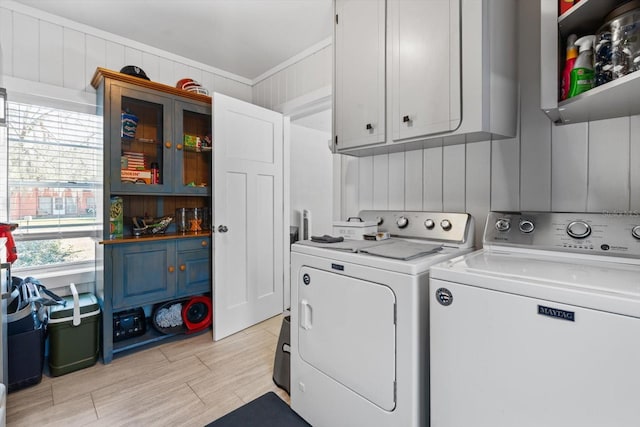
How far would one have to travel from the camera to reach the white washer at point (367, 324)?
112 cm

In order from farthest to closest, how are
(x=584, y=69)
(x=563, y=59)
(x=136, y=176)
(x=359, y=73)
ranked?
(x=136, y=176), (x=359, y=73), (x=563, y=59), (x=584, y=69)

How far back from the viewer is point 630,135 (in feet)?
3.90

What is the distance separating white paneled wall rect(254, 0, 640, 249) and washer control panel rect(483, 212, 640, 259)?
0.47ft

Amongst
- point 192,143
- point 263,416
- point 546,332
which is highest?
point 192,143

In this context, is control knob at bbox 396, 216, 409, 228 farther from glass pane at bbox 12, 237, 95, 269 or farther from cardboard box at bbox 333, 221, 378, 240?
glass pane at bbox 12, 237, 95, 269

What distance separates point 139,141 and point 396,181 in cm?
200

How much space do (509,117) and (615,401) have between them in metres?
1.12

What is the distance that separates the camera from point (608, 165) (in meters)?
1.24

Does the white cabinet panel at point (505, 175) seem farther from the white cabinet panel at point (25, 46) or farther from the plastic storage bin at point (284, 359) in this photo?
the white cabinet panel at point (25, 46)

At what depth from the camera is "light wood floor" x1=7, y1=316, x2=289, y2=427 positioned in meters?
1.67

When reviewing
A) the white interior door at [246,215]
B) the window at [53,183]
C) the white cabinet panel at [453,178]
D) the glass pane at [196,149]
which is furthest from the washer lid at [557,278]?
the window at [53,183]

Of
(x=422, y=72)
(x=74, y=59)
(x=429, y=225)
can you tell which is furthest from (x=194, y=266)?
(x=422, y=72)

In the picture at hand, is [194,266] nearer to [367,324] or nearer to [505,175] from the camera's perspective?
[367,324]

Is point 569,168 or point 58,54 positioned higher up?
point 58,54
